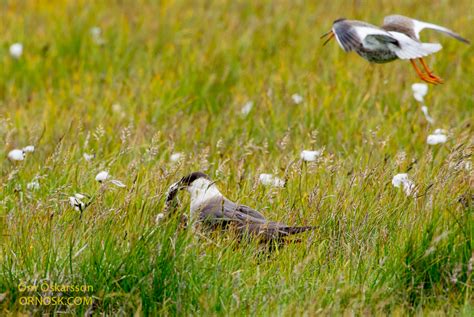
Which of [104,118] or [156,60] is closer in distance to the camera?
[104,118]

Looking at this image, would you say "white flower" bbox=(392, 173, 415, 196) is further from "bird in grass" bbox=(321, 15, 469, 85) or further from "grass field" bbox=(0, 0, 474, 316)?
"bird in grass" bbox=(321, 15, 469, 85)

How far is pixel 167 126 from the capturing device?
7.06 metres

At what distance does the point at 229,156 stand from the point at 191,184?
107 cm

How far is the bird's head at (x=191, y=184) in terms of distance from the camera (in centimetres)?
509

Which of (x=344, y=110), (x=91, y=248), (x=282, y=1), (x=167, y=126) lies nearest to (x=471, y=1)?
(x=282, y=1)

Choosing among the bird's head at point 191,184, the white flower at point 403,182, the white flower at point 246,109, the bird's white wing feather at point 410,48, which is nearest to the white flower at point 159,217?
the bird's head at point 191,184

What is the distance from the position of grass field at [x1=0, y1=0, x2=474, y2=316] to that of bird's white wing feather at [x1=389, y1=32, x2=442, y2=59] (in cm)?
69

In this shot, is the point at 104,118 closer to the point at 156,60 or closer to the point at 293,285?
the point at 156,60

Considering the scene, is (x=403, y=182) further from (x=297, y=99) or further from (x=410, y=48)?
(x=297, y=99)

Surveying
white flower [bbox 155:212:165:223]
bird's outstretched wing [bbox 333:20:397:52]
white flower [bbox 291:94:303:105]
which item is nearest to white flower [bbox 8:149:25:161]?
white flower [bbox 155:212:165:223]

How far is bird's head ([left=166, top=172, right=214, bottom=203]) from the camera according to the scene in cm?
509

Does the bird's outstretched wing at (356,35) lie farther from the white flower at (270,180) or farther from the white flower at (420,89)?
the white flower at (420,89)

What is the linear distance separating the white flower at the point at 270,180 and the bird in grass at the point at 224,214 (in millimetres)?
279

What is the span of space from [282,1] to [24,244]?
709cm
